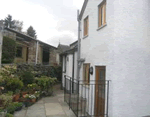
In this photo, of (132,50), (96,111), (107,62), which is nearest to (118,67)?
(107,62)

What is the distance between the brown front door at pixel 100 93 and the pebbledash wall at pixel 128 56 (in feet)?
1.82

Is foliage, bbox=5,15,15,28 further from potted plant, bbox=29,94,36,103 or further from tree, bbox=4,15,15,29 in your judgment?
potted plant, bbox=29,94,36,103

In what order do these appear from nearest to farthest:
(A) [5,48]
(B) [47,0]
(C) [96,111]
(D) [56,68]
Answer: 1. (C) [96,111]
2. (B) [47,0]
3. (A) [5,48]
4. (D) [56,68]

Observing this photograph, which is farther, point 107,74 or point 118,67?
point 107,74

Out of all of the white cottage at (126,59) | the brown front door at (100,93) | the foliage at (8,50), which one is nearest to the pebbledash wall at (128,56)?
the white cottage at (126,59)

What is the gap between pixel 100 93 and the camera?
538cm

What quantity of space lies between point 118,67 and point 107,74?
0.50 m

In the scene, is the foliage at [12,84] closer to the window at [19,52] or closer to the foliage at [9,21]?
the window at [19,52]

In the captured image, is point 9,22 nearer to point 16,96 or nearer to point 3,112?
point 16,96

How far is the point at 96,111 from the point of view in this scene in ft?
18.2

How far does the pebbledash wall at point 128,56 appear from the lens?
4.49 meters

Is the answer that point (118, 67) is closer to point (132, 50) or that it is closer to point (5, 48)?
point (132, 50)

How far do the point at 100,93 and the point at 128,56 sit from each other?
1821 millimetres

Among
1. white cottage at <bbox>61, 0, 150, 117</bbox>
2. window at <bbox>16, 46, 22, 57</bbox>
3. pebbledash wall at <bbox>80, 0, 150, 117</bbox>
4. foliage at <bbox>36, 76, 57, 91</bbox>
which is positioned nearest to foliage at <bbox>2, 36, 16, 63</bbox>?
foliage at <bbox>36, 76, 57, 91</bbox>
